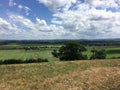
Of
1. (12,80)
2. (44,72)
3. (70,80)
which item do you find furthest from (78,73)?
(12,80)

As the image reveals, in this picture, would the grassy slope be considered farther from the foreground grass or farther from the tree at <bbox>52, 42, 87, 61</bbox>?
the foreground grass

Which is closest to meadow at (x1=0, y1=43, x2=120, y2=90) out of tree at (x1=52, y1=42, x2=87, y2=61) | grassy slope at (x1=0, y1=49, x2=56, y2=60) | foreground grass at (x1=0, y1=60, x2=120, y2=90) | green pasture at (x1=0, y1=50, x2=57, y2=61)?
foreground grass at (x1=0, y1=60, x2=120, y2=90)

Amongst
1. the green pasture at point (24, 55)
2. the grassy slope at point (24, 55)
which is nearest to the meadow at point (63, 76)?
the green pasture at point (24, 55)

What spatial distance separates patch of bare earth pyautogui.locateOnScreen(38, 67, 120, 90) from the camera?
18506 mm

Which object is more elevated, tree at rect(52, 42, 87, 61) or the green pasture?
tree at rect(52, 42, 87, 61)

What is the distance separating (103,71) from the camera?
22.4m

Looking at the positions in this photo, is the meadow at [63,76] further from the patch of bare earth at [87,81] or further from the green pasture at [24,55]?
the green pasture at [24,55]

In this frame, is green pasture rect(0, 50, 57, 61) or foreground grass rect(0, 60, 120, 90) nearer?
foreground grass rect(0, 60, 120, 90)

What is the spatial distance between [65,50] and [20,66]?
41402mm

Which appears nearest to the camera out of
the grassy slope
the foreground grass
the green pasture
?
the foreground grass

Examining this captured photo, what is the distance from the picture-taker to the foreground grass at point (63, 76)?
1873 centimetres

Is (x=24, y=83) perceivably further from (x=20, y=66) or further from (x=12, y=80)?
(x=20, y=66)

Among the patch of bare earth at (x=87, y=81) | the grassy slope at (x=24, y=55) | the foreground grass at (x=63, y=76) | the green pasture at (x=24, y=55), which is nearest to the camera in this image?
the patch of bare earth at (x=87, y=81)

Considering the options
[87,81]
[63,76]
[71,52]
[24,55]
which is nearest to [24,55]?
[24,55]
